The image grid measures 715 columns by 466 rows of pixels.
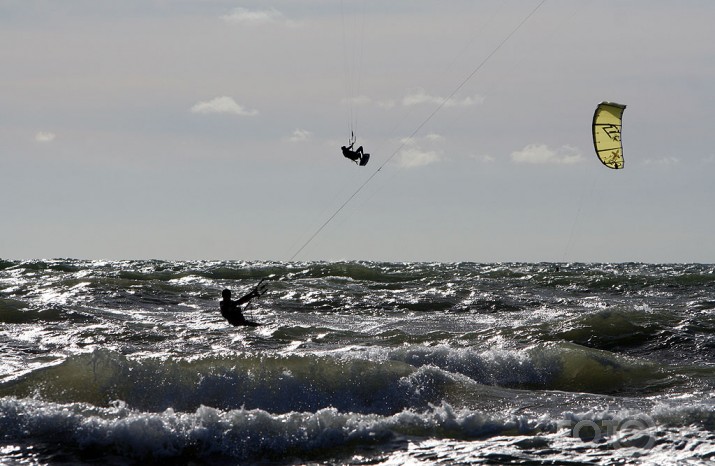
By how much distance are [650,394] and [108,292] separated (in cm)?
1341

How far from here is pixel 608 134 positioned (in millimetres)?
16406

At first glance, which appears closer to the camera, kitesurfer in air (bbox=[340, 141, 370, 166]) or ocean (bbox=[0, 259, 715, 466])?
ocean (bbox=[0, 259, 715, 466])

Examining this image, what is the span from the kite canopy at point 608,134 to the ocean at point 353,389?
10.4 ft

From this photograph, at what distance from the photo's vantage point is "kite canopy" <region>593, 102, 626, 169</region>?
16234mm

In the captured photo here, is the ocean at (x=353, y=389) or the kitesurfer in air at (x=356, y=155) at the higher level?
the kitesurfer in air at (x=356, y=155)

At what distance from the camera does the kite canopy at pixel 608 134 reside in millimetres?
16234

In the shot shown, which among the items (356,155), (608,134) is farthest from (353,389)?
(608,134)

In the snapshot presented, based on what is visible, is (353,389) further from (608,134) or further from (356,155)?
(608,134)

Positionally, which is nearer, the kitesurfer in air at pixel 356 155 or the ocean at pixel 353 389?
the ocean at pixel 353 389

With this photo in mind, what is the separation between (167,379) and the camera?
8508mm

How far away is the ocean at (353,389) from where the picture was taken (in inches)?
256

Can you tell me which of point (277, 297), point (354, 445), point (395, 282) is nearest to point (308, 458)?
point (354, 445)

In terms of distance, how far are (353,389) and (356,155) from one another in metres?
5.50

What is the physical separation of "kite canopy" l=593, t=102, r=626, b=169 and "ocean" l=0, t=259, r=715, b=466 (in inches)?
125
